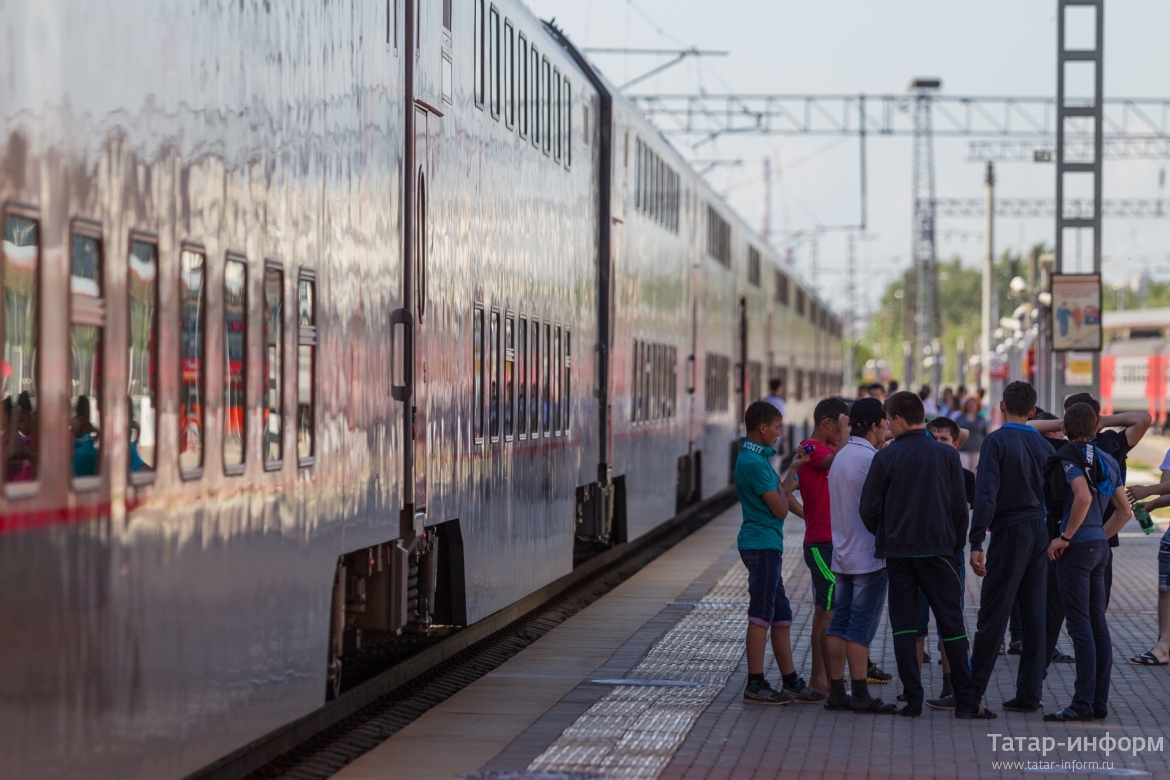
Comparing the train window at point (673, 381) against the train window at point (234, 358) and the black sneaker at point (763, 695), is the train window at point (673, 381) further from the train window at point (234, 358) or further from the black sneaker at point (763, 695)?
the train window at point (234, 358)

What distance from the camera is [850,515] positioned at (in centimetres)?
998

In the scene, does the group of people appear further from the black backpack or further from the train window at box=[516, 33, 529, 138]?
the train window at box=[516, 33, 529, 138]

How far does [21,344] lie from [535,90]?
8.43m

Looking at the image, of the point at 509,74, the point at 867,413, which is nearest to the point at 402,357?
the point at 867,413

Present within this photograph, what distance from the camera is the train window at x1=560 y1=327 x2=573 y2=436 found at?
14.9m

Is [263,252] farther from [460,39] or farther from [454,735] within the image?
[460,39]

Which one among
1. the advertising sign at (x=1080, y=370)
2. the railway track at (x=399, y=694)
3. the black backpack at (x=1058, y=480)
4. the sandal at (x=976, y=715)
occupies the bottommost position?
the railway track at (x=399, y=694)

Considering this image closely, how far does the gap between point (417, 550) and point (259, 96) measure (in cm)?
351

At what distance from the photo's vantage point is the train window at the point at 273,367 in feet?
24.6

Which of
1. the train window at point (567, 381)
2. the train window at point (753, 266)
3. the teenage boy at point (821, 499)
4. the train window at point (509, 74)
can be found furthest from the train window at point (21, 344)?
the train window at point (753, 266)

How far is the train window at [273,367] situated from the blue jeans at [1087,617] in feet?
14.5

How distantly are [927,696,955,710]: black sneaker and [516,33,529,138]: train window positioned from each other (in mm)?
4915

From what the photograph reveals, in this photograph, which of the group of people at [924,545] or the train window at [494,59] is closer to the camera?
the group of people at [924,545]

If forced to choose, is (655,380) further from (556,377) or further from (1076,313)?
(556,377)
